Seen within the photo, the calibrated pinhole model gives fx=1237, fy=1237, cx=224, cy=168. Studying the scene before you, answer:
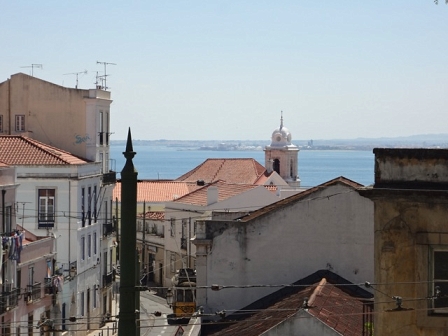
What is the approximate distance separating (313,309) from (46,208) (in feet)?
96.3

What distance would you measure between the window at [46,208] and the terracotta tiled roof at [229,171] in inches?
1627

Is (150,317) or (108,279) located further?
(108,279)

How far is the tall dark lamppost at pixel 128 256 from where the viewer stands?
10664 millimetres

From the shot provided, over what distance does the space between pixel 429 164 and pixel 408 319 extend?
1.71 meters

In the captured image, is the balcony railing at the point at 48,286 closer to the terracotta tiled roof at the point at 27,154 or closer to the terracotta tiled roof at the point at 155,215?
the terracotta tiled roof at the point at 27,154

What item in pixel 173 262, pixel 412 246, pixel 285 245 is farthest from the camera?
pixel 173 262

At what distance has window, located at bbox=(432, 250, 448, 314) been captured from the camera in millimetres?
13445

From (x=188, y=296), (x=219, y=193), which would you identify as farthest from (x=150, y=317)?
(x=219, y=193)

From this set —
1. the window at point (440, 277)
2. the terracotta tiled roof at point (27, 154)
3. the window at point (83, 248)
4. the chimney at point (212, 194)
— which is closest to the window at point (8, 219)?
the terracotta tiled roof at point (27, 154)

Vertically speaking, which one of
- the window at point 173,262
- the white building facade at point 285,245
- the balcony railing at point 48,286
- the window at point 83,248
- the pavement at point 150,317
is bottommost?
the pavement at point 150,317

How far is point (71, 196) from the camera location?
1898 inches

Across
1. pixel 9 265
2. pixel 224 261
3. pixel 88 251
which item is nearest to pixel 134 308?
pixel 224 261

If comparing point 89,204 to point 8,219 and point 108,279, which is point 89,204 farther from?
point 8,219

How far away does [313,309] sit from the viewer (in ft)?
66.8
